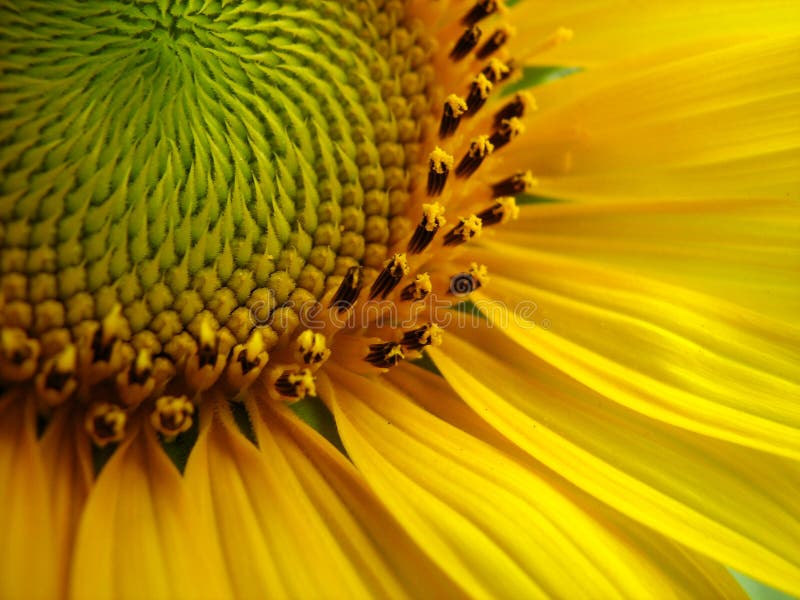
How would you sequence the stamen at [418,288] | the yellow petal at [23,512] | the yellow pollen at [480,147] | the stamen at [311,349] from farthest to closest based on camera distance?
1. the yellow pollen at [480,147]
2. the stamen at [418,288]
3. the stamen at [311,349]
4. the yellow petal at [23,512]

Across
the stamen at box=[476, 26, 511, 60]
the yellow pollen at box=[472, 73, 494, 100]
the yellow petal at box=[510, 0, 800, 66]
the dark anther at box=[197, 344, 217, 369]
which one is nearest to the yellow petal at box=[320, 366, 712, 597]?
the dark anther at box=[197, 344, 217, 369]

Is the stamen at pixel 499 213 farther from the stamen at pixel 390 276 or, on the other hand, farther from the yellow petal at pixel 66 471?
the yellow petal at pixel 66 471

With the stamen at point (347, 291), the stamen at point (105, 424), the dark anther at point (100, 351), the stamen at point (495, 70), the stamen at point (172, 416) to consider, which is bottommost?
the stamen at point (105, 424)

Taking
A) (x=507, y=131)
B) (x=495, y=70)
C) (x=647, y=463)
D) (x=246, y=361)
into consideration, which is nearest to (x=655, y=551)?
(x=647, y=463)

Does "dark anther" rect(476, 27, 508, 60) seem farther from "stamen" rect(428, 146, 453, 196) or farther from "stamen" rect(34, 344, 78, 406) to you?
"stamen" rect(34, 344, 78, 406)

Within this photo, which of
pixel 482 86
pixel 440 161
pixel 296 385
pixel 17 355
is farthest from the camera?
pixel 482 86

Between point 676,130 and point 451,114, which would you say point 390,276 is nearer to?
point 451,114

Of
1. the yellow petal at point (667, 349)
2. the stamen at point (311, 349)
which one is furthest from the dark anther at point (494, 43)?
the stamen at point (311, 349)
